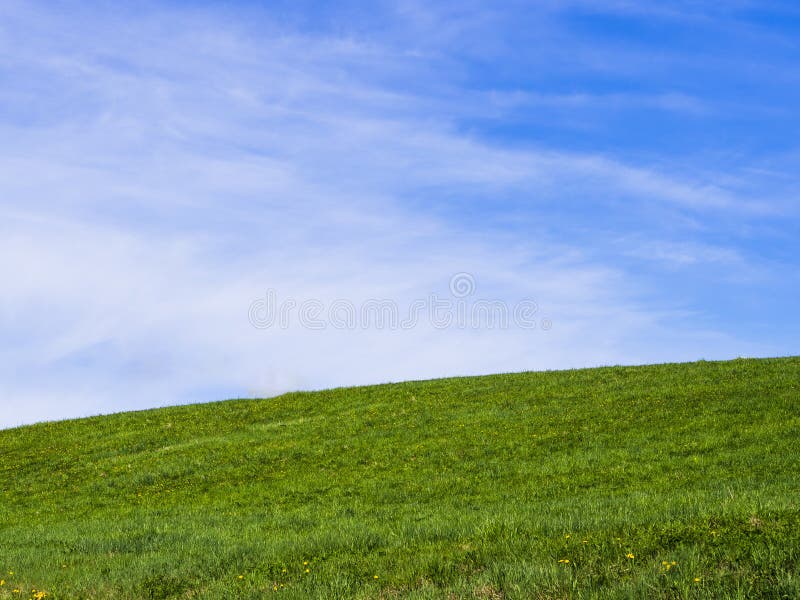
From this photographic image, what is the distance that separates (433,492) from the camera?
21906 mm

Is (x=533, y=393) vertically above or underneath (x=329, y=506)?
above

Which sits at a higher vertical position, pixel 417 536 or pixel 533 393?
pixel 533 393

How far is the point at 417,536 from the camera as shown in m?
13.6

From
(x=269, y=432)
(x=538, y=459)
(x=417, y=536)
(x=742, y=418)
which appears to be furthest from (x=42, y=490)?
(x=742, y=418)

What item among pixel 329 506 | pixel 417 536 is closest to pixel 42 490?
pixel 329 506

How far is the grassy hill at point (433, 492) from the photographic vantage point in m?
9.93

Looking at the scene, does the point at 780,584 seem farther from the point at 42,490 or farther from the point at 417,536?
the point at 42,490

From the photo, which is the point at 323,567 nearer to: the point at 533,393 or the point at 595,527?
the point at 595,527

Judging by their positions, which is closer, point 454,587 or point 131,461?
point 454,587

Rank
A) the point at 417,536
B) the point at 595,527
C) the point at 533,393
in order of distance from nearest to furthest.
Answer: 1. the point at 595,527
2. the point at 417,536
3. the point at 533,393

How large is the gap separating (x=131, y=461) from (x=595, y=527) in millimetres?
25267

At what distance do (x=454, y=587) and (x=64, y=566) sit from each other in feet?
28.3

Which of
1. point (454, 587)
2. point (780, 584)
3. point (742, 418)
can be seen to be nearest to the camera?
point (780, 584)

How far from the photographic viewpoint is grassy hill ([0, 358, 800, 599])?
32.6 feet
